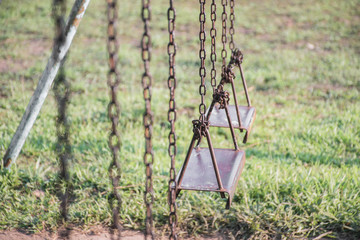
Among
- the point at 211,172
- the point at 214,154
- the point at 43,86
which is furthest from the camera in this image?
the point at 43,86

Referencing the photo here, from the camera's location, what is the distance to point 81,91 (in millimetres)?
5402

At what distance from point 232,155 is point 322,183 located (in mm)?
1018

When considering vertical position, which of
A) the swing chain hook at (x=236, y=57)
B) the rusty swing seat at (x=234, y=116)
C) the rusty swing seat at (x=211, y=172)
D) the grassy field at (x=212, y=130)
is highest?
the swing chain hook at (x=236, y=57)

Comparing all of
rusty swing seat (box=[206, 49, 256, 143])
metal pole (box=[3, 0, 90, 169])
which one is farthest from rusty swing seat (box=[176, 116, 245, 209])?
metal pole (box=[3, 0, 90, 169])

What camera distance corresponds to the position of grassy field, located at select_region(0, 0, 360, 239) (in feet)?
9.55

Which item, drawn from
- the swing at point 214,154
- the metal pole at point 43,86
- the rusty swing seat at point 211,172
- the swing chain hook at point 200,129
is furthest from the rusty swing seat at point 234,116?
the metal pole at point 43,86

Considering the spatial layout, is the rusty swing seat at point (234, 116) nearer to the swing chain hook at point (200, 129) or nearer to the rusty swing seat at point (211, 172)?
the rusty swing seat at point (211, 172)

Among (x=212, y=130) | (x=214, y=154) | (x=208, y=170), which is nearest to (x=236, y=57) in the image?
(x=214, y=154)

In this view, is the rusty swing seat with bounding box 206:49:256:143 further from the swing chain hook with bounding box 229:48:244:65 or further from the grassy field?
the grassy field

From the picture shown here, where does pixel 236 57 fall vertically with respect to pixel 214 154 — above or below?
above

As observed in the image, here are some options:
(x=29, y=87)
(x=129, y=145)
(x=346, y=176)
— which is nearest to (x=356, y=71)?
(x=346, y=176)

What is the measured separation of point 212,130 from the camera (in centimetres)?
443

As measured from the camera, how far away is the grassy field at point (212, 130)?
115 inches

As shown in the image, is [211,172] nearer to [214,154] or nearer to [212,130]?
[214,154]
